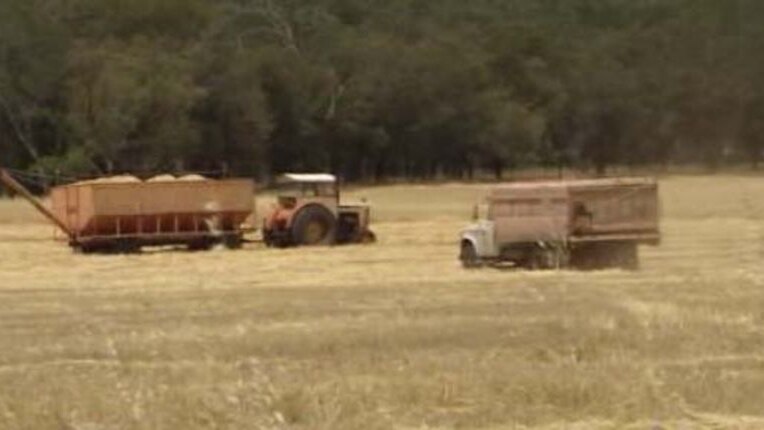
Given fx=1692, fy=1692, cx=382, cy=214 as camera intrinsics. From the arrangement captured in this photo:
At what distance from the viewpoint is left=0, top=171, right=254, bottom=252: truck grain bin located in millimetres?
40625

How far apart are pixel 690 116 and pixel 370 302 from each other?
10025 cm

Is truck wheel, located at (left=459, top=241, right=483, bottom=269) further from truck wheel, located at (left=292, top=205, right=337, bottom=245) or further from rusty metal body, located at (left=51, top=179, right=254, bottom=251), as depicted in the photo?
rusty metal body, located at (left=51, top=179, right=254, bottom=251)

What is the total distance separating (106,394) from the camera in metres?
11.5

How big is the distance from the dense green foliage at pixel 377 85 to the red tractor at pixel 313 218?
38347 millimetres

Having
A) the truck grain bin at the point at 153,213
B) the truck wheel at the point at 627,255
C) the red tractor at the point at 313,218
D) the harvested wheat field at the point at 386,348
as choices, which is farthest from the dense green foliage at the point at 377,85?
the harvested wheat field at the point at 386,348

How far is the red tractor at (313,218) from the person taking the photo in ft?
133

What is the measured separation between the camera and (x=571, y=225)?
2988 centimetres

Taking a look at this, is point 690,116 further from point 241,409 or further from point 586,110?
point 241,409

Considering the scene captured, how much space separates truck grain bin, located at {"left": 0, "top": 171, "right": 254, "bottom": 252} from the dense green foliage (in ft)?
123

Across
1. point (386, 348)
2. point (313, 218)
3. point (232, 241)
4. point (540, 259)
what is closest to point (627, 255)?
point (540, 259)

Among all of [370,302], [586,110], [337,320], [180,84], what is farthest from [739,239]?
[586,110]

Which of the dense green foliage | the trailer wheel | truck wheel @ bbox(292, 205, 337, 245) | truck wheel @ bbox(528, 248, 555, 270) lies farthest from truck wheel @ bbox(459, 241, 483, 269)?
the dense green foliage

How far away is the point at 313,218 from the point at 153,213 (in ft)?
12.8

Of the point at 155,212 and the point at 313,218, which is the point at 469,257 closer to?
the point at 313,218
